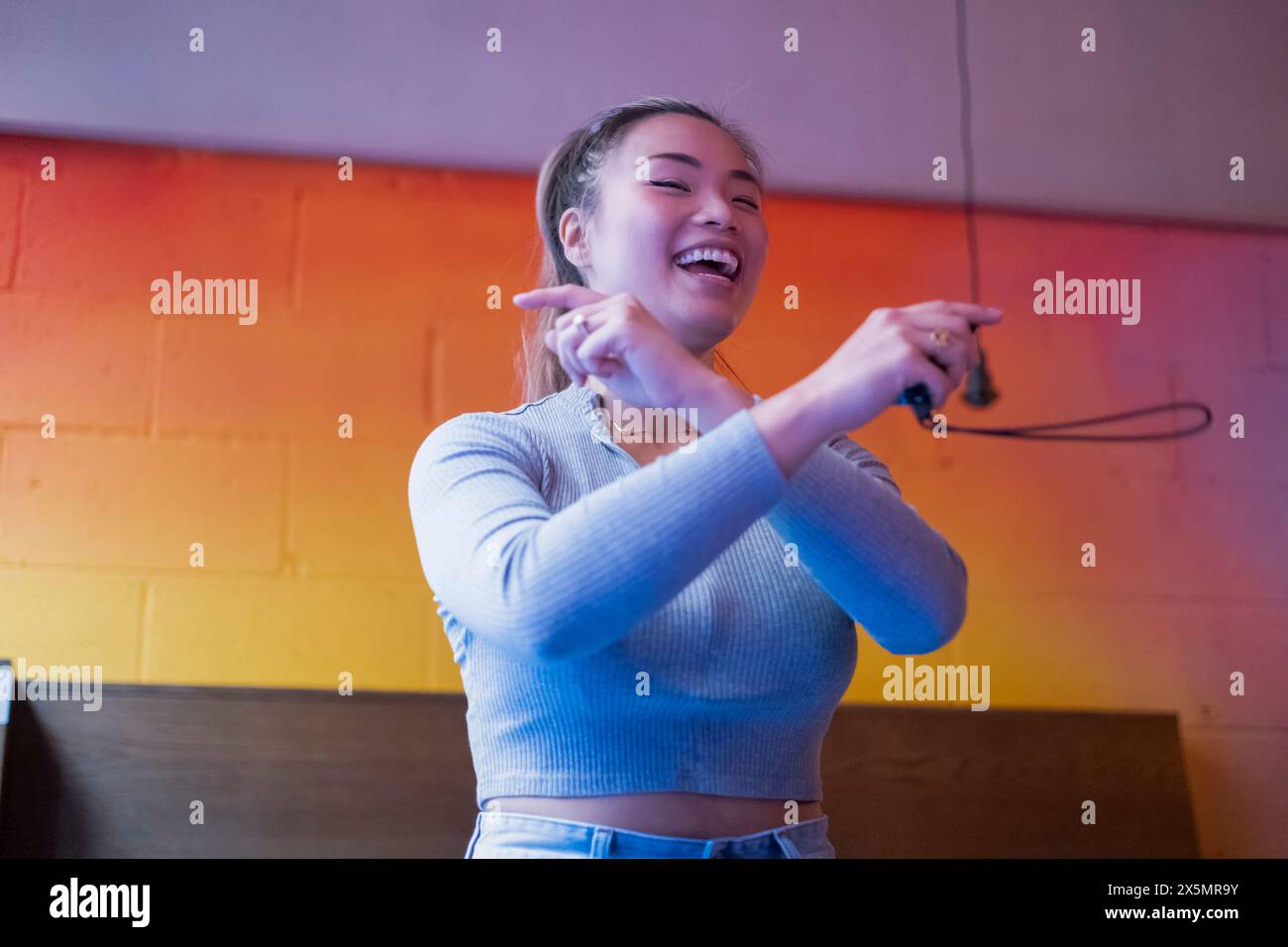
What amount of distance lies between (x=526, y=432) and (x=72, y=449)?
1021 millimetres

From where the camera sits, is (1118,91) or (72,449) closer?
(72,449)

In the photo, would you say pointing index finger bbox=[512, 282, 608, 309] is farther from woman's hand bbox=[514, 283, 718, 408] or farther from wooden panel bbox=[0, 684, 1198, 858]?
wooden panel bbox=[0, 684, 1198, 858]

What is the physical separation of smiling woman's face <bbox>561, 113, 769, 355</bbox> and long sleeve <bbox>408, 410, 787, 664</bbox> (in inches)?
13.8

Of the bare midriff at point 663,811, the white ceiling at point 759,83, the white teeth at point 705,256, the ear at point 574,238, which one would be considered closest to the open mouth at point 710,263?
the white teeth at point 705,256

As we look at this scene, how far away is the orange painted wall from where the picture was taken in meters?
1.76

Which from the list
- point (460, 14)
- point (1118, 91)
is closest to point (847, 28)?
point (1118, 91)

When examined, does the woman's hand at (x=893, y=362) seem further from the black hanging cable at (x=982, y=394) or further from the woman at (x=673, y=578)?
the black hanging cable at (x=982, y=394)

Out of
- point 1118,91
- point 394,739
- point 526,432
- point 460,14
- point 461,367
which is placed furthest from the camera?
point 1118,91

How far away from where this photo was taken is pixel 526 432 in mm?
1049

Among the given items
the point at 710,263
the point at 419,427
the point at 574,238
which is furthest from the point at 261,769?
the point at 710,263

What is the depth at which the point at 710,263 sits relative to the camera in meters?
1.16

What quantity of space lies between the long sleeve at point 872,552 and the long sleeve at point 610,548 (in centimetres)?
7

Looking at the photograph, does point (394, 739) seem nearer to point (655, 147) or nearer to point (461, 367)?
point (461, 367)

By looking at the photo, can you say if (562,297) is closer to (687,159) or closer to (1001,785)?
(687,159)
